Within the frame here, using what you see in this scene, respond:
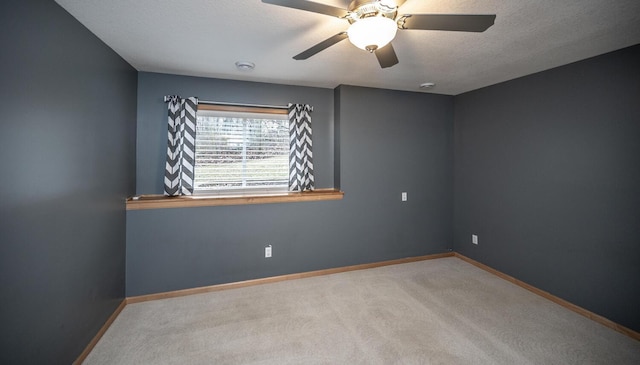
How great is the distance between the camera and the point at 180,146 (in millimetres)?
2865

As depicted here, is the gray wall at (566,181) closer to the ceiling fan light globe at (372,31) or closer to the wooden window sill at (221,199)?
the wooden window sill at (221,199)

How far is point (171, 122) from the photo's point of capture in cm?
284

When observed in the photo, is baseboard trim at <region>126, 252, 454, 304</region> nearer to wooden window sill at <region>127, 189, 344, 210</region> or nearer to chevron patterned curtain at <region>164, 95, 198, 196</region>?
wooden window sill at <region>127, 189, 344, 210</region>

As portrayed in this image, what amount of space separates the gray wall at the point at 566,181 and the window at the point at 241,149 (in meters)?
2.59

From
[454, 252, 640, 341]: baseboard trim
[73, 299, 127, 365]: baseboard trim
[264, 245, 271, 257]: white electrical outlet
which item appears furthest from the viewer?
[264, 245, 271, 257]: white electrical outlet

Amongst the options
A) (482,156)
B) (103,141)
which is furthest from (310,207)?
(482,156)

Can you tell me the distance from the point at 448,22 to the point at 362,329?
222 cm

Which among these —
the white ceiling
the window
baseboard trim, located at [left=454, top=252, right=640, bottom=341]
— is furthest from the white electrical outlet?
baseboard trim, located at [left=454, top=252, right=640, bottom=341]

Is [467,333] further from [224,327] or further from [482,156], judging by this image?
[482,156]

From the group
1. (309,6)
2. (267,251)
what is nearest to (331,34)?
(309,6)

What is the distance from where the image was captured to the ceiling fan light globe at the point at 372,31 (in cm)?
134

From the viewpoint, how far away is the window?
3.08 m

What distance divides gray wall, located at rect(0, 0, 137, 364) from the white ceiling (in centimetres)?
28

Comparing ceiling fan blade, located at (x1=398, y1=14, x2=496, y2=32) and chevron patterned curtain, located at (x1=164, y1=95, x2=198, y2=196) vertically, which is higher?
ceiling fan blade, located at (x1=398, y1=14, x2=496, y2=32)
